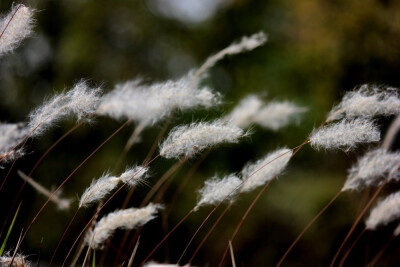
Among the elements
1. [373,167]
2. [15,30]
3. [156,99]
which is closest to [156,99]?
[156,99]

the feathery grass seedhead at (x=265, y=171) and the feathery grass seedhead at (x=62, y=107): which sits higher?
the feathery grass seedhead at (x=62, y=107)

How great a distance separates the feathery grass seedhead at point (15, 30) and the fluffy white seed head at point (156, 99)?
282 mm

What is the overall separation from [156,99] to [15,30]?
1.35 ft

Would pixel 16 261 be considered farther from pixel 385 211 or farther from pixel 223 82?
pixel 223 82

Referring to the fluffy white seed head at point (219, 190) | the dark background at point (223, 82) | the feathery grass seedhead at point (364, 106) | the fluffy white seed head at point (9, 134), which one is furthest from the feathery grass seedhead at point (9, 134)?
the dark background at point (223, 82)

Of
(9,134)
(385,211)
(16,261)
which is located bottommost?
(16,261)

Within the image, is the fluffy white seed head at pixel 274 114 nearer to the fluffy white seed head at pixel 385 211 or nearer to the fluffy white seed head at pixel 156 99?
the fluffy white seed head at pixel 156 99

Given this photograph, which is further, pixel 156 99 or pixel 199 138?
pixel 156 99

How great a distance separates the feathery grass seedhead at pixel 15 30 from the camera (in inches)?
40.5

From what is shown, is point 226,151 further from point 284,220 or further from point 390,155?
point 390,155

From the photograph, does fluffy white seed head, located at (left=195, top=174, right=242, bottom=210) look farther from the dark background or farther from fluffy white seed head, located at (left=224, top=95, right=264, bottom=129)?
the dark background

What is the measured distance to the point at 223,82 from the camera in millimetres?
7586

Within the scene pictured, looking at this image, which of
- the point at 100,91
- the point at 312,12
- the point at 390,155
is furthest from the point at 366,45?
the point at 100,91

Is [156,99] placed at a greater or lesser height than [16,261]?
greater
